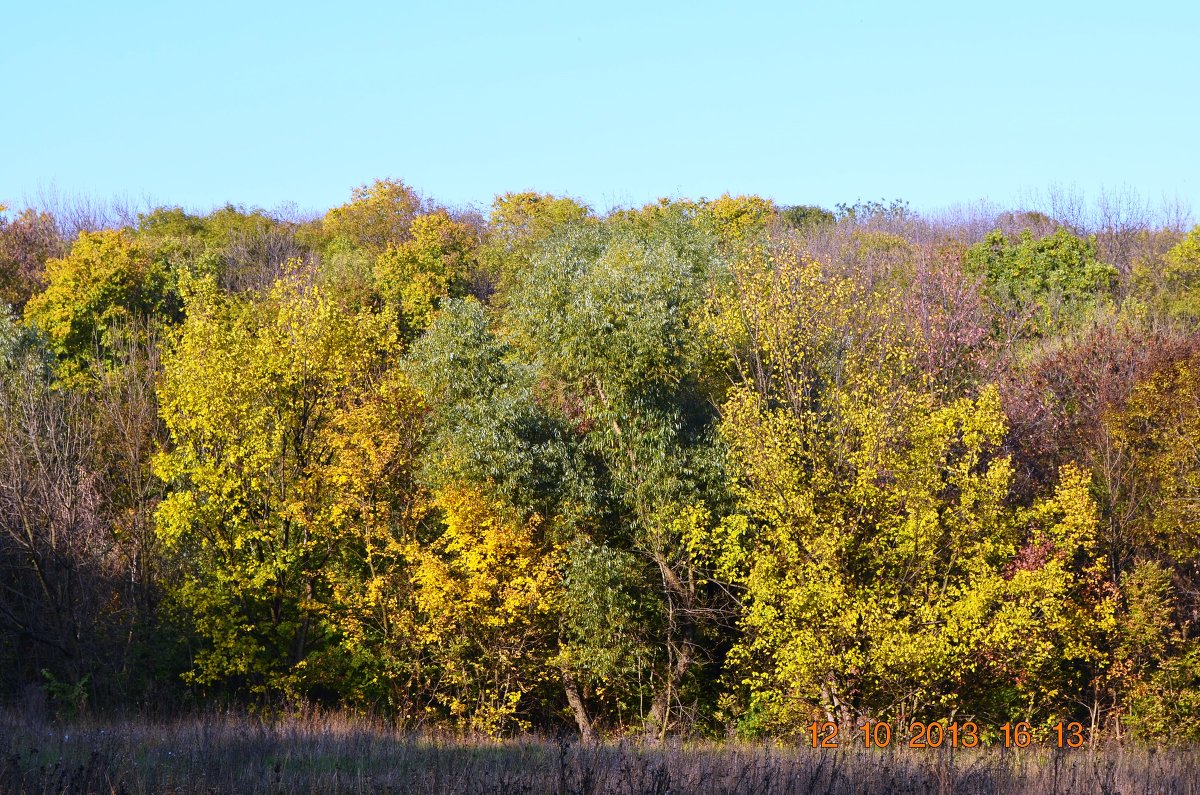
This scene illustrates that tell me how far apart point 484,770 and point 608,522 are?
56.9 feet

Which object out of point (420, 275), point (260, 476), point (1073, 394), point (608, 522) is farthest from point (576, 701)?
point (420, 275)

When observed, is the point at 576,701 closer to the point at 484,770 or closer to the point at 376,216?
the point at 484,770

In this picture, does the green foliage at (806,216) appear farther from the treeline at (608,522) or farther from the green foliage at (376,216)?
the treeline at (608,522)

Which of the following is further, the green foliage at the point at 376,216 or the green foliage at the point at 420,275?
the green foliage at the point at 376,216

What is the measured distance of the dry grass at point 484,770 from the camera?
960 centimetres

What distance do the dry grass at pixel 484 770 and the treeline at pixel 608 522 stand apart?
36.7 feet

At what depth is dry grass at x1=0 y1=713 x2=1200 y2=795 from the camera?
960 centimetres

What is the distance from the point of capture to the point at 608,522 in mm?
27984

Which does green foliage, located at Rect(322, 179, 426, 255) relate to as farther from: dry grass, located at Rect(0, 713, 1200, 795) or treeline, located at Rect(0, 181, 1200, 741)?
dry grass, located at Rect(0, 713, 1200, 795)

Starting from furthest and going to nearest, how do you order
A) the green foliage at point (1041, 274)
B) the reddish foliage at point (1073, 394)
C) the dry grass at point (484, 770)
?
the green foliage at point (1041, 274), the reddish foliage at point (1073, 394), the dry grass at point (484, 770)

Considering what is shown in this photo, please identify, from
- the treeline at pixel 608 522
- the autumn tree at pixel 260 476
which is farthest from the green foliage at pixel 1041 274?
the autumn tree at pixel 260 476

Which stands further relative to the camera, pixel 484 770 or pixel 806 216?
pixel 806 216

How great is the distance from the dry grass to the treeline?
1120 cm

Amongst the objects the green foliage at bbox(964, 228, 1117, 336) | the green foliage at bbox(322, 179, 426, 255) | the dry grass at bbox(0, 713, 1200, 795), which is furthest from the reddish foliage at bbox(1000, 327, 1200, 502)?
the green foliage at bbox(322, 179, 426, 255)
